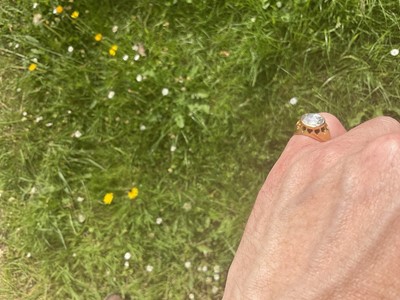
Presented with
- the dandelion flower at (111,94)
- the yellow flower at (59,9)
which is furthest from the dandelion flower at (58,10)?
the dandelion flower at (111,94)

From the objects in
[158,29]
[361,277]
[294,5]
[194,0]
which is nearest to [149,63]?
[158,29]

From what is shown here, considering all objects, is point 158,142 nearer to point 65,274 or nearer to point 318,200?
point 65,274

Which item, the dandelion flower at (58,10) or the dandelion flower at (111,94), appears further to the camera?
the dandelion flower at (58,10)

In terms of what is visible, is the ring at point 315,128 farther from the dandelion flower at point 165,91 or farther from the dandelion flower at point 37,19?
the dandelion flower at point 37,19

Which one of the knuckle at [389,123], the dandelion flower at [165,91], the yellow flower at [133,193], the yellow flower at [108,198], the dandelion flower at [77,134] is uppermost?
the knuckle at [389,123]

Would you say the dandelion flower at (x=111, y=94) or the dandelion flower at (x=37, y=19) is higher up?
the dandelion flower at (x=37, y=19)

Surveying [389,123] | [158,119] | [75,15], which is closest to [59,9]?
[75,15]

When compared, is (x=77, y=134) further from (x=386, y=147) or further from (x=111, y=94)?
(x=386, y=147)
